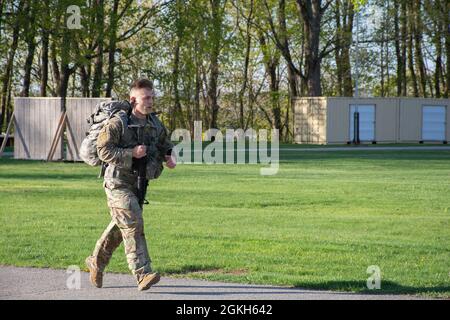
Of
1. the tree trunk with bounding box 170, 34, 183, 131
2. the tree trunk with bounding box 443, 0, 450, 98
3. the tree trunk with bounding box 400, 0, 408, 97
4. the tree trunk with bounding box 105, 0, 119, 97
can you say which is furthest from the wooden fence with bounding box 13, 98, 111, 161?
the tree trunk with bounding box 443, 0, 450, 98

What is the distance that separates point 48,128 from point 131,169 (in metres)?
26.9

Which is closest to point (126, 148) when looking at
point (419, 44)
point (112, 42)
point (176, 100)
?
point (112, 42)

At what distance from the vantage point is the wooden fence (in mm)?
35062

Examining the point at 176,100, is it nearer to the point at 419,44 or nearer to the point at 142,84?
the point at 419,44

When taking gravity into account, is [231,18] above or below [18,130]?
above

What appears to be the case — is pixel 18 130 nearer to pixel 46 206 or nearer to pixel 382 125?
pixel 46 206

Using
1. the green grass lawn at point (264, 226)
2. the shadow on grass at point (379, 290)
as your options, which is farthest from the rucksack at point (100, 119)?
the shadow on grass at point (379, 290)

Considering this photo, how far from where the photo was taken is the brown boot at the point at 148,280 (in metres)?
9.61

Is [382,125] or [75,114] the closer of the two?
[75,114]

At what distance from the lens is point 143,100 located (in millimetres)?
9781

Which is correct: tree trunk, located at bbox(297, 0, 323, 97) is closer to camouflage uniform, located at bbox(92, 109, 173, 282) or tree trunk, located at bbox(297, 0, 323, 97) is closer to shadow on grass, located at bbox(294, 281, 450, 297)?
shadow on grass, located at bbox(294, 281, 450, 297)

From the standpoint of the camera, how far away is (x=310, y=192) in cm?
2205
